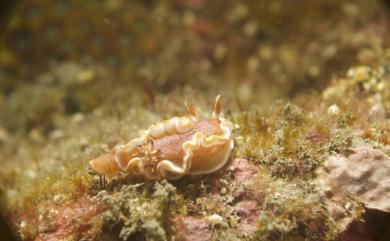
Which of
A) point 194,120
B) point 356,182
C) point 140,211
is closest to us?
point 140,211

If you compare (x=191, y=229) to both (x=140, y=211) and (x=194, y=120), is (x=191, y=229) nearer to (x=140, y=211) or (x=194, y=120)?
(x=140, y=211)

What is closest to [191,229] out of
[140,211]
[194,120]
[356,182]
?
[140,211]

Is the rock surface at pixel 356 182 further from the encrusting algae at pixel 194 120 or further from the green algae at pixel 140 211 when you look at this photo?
the green algae at pixel 140 211

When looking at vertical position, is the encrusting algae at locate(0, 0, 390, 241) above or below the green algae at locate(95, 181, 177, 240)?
above

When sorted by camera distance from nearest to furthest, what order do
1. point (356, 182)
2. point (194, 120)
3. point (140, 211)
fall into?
point (140, 211)
point (356, 182)
point (194, 120)

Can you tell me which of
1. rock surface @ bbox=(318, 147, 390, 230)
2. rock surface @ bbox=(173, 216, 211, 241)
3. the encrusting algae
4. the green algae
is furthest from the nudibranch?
rock surface @ bbox=(318, 147, 390, 230)

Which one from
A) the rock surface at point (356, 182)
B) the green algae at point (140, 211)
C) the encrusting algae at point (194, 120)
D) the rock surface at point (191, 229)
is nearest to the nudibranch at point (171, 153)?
the encrusting algae at point (194, 120)

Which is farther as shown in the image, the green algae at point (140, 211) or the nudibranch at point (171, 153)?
the nudibranch at point (171, 153)

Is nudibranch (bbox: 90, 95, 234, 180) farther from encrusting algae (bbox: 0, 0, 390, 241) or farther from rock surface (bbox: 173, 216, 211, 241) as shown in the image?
rock surface (bbox: 173, 216, 211, 241)

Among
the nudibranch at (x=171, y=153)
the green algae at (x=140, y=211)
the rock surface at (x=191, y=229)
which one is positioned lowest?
the rock surface at (x=191, y=229)
